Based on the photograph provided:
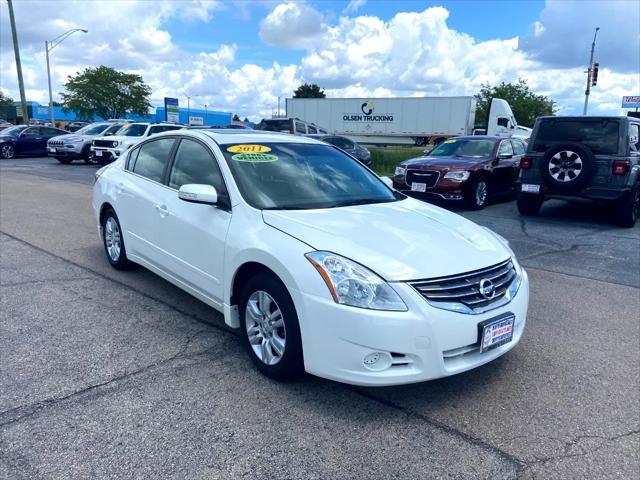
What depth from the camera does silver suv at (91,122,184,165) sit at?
738 inches

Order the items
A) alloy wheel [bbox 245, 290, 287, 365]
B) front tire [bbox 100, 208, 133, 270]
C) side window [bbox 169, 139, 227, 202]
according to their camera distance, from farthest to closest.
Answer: front tire [bbox 100, 208, 133, 270], side window [bbox 169, 139, 227, 202], alloy wheel [bbox 245, 290, 287, 365]

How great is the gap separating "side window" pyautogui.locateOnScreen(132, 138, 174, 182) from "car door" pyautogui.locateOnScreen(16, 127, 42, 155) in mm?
23121

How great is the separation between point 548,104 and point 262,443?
64.8 m

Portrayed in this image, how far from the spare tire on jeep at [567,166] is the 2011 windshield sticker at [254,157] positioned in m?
6.75

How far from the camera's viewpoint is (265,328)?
11.2 ft

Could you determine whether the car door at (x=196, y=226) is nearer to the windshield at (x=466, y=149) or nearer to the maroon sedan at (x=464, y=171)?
the maroon sedan at (x=464, y=171)

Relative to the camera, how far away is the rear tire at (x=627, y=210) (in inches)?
369

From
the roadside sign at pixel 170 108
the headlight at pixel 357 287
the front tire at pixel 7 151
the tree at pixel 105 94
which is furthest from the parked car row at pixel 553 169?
the tree at pixel 105 94

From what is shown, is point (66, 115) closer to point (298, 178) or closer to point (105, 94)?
point (105, 94)

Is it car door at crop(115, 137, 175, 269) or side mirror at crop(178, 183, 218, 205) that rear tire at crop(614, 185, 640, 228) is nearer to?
car door at crop(115, 137, 175, 269)

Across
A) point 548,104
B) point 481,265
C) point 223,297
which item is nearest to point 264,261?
point 223,297

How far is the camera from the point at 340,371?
2.95 meters

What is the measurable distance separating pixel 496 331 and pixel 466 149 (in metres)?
9.57

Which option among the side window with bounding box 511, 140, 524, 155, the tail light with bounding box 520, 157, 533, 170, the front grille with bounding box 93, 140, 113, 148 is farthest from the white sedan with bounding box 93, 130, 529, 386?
the front grille with bounding box 93, 140, 113, 148
